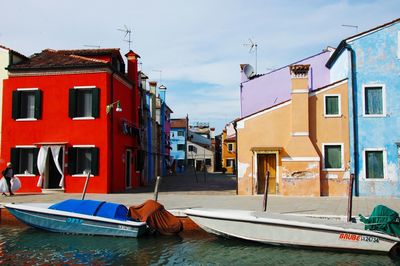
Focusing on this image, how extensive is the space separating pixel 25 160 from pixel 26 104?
272 centimetres

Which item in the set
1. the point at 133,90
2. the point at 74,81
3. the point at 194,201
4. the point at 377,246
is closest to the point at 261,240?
the point at 377,246

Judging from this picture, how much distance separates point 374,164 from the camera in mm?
19109

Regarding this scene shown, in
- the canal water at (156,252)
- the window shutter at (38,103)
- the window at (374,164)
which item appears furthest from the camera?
the window shutter at (38,103)

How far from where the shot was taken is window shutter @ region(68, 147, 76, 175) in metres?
20.2

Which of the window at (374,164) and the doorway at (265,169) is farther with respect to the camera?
the doorway at (265,169)

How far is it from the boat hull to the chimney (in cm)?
913

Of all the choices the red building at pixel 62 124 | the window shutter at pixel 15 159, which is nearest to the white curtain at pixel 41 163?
the red building at pixel 62 124

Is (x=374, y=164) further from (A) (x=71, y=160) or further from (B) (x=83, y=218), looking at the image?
(A) (x=71, y=160)

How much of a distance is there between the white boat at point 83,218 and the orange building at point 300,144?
330 inches

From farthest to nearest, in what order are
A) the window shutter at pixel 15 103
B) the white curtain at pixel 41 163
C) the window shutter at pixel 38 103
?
the window shutter at pixel 15 103
the window shutter at pixel 38 103
the white curtain at pixel 41 163

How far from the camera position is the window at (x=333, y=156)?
A: 19.2 metres

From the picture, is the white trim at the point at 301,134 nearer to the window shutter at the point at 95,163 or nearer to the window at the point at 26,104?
the window shutter at the point at 95,163

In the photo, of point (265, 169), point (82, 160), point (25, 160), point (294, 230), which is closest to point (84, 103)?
point (82, 160)

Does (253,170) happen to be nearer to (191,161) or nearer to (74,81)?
(74,81)
